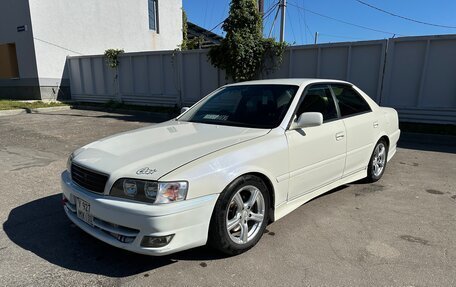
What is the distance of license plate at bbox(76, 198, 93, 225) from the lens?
110 inches

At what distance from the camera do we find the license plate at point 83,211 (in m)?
2.80

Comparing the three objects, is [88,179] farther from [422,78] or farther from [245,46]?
[422,78]

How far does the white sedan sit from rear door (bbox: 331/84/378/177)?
0.8 inches

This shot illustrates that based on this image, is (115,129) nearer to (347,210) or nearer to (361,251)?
(347,210)

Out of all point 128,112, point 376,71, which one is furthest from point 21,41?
point 376,71

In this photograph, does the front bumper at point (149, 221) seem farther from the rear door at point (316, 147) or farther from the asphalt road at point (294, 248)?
the rear door at point (316, 147)

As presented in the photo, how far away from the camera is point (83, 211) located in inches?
113

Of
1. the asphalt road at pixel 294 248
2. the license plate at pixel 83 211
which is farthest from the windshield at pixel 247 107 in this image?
the license plate at pixel 83 211

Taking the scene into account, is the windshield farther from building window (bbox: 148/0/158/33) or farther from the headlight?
building window (bbox: 148/0/158/33)

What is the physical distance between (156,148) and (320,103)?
6.72 ft

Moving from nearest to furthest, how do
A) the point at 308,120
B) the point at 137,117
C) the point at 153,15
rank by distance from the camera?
the point at 308,120
the point at 137,117
the point at 153,15

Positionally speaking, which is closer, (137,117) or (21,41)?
(137,117)

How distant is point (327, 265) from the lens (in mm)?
2889

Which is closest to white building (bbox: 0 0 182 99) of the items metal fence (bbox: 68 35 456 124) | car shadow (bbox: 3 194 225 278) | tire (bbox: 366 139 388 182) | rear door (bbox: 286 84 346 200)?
metal fence (bbox: 68 35 456 124)
